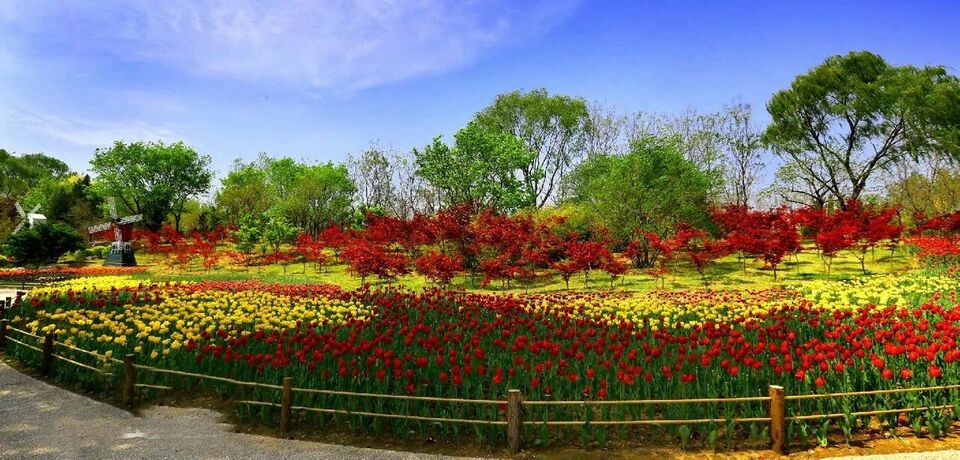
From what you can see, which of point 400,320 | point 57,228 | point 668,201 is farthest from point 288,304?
point 57,228

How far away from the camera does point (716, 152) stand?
1806 inches

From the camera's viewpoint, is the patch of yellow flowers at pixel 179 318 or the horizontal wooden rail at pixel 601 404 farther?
the patch of yellow flowers at pixel 179 318

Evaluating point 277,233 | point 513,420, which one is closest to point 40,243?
point 277,233

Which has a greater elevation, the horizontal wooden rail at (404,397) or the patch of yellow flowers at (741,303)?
the patch of yellow flowers at (741,303)

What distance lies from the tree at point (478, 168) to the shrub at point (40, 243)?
25211 millimetres

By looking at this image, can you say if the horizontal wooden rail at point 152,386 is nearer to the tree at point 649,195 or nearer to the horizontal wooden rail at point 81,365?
the horizontal wooden rail at point 81,365

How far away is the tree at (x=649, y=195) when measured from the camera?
29734 millimetres

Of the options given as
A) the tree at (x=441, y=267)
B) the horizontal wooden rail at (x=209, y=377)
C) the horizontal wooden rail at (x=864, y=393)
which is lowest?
the horizontal wooden rail at (x=209, y=377)

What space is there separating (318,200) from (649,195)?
29.8 m

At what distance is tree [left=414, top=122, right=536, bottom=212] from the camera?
38.8 m

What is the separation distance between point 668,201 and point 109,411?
27.1m

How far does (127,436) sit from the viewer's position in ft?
22.4

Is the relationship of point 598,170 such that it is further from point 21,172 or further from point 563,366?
point 21,172

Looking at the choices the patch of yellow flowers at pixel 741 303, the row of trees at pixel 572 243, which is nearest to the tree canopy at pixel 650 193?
the row of trees at pixel 572 243
